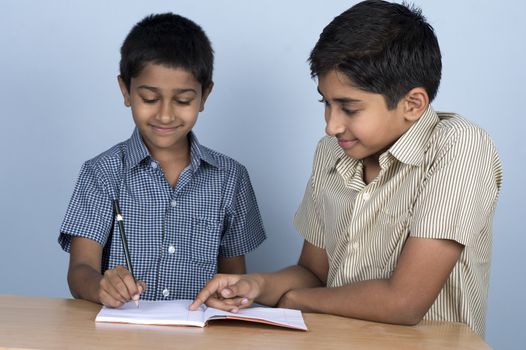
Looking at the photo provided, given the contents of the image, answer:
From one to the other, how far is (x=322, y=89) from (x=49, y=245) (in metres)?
1.28

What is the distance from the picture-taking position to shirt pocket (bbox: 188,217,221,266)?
2.00 meters

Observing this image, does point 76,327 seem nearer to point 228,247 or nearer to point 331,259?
point 331,259

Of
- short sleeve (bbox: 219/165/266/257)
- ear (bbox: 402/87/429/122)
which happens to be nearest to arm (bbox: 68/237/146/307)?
short sleeve (bbox: 219/165/266/257)

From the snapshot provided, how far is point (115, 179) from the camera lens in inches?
76.5

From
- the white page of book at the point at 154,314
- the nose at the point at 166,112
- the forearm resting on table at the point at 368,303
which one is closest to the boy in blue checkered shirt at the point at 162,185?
the nose at the point at 166,112

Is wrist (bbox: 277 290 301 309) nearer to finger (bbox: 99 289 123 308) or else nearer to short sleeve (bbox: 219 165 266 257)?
finger (bbox: 99 289 123 308)

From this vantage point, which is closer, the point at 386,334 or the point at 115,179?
the point at 386,334

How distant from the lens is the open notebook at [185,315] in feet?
4.45

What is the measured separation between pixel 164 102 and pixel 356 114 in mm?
485

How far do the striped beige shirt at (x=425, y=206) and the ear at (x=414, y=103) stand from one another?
0.01 metres

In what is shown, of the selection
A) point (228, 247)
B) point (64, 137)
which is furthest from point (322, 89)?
point (64, 137)

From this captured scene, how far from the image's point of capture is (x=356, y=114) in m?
1.60

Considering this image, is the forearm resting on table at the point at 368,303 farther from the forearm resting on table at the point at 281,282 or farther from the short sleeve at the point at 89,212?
the short sleeve at the point at 89,212

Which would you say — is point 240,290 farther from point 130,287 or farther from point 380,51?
point 380,51
